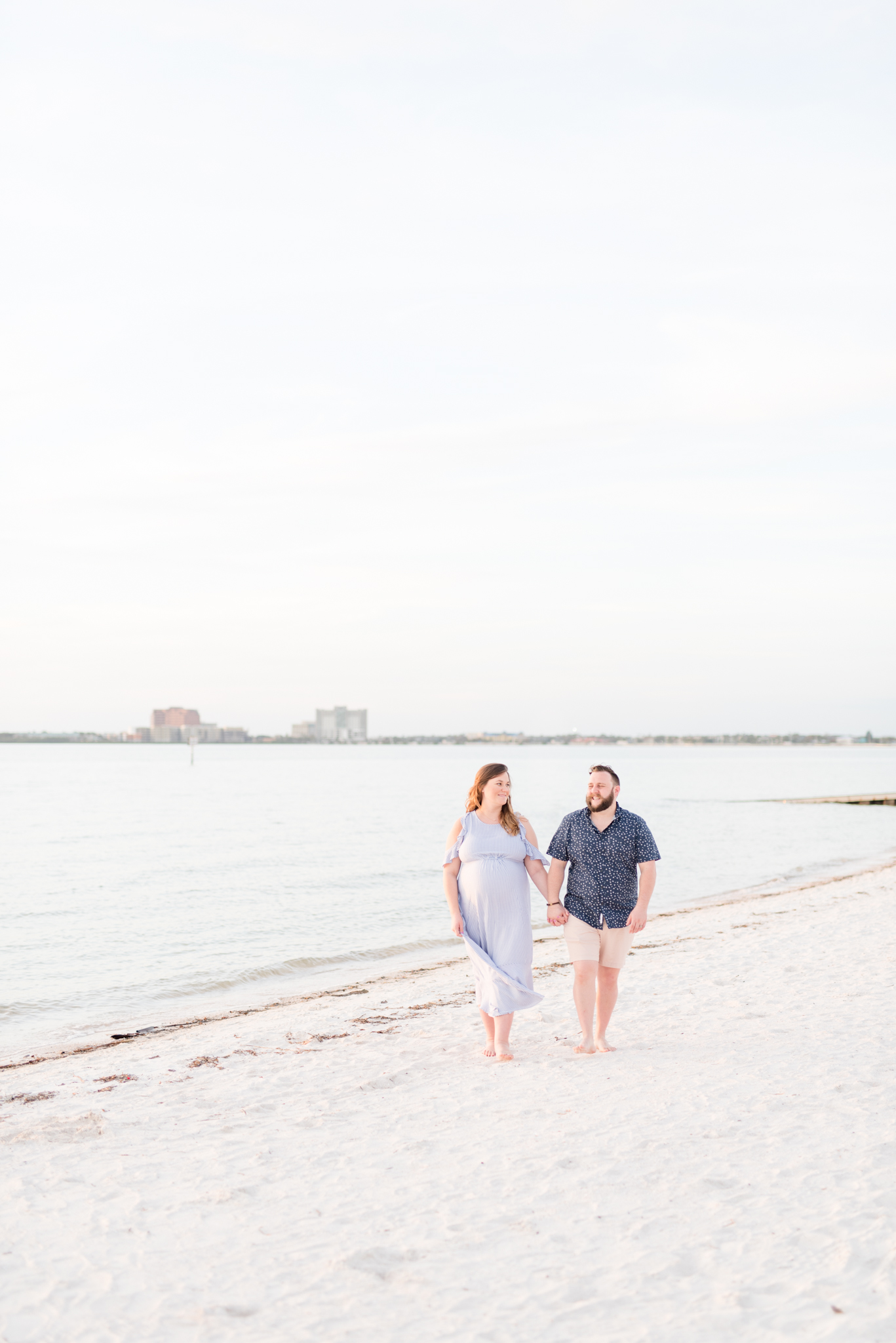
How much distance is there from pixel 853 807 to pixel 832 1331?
5143cm

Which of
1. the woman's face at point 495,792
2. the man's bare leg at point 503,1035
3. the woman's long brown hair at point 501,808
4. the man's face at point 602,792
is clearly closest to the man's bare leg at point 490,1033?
the man's bare leg at point 503,1035

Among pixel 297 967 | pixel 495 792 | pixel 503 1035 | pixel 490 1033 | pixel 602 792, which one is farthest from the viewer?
pixel 297 967

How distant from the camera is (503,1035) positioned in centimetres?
704

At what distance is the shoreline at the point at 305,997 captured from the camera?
8891 mm

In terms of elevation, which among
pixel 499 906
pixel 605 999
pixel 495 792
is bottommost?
pixel 605 999

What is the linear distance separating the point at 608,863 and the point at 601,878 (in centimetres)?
11

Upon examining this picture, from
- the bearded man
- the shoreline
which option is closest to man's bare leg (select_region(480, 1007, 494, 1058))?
the bearded man

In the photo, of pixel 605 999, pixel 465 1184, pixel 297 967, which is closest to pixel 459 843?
pixel 605 999

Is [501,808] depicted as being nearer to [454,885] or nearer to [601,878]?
[454,885]

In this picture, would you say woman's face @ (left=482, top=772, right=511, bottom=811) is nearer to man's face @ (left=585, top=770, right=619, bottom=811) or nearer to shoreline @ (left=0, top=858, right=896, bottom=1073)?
man's face @ (left=585, top=770, right=619, bottom=811)

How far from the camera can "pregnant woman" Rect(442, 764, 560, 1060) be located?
667cm

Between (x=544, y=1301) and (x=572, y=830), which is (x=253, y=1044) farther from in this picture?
(x=544, y=1301)

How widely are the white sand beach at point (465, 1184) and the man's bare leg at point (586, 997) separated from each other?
14 centimetres

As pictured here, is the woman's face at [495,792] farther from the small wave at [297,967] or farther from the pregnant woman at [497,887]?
the small wave at [297,967]
